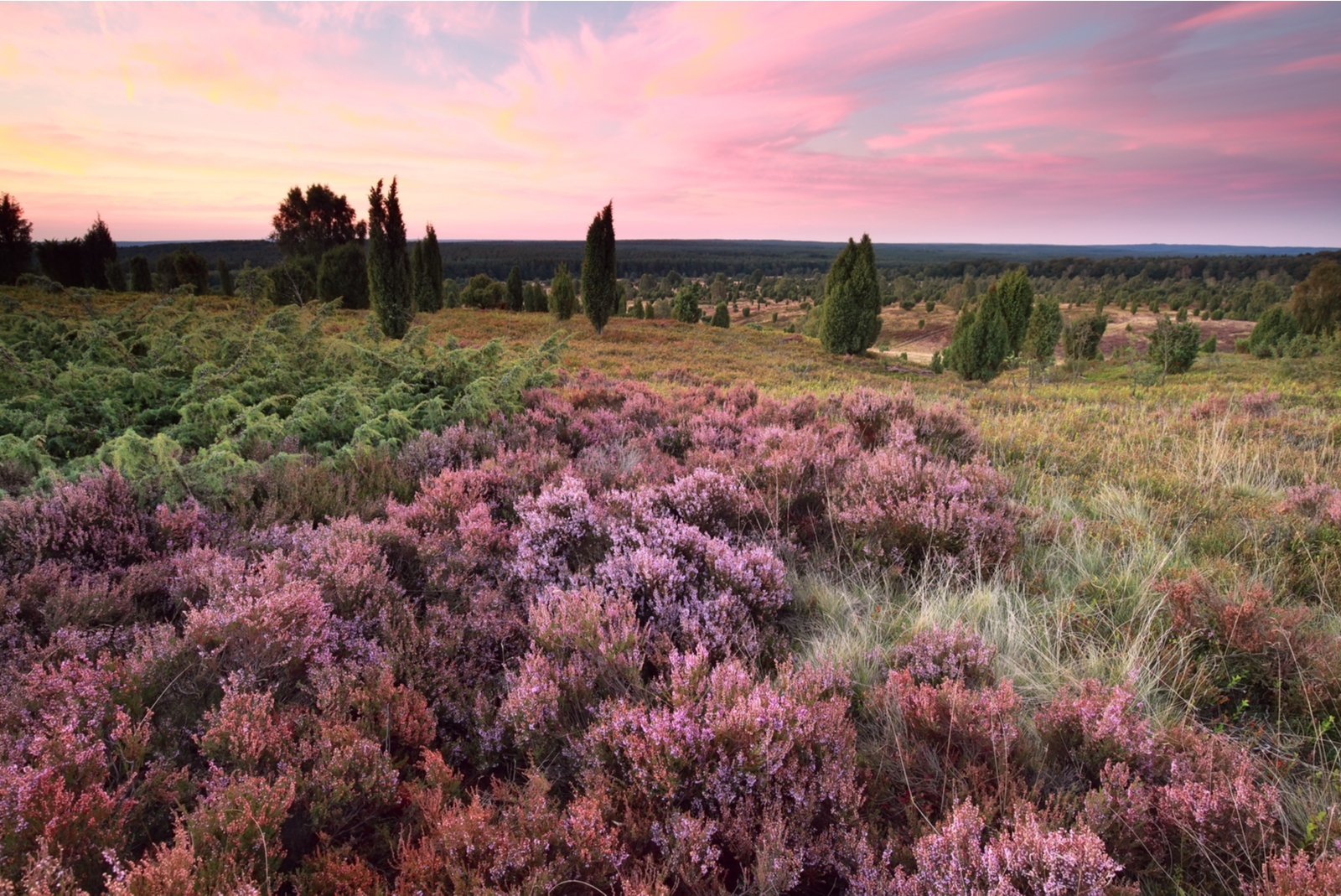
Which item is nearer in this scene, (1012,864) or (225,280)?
(1012,864)

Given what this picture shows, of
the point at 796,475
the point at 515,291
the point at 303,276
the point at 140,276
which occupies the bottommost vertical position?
the point at 796,475

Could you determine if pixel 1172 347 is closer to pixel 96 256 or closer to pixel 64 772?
pixel 64 772

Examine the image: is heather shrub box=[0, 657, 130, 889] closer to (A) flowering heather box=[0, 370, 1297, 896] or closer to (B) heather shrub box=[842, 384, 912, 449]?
(A) flowering heather box=[0, 370, 1297, 896]

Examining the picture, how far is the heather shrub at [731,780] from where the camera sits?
1635 mm

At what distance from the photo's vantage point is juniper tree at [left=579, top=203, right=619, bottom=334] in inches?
1220

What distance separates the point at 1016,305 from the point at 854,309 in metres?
12.5

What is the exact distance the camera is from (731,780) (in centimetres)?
184

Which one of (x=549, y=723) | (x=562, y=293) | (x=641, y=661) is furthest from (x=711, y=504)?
(x=562, y=293)

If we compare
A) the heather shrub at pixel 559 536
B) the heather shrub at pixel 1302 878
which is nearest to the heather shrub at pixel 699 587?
the heather shrub at pixel 559 536

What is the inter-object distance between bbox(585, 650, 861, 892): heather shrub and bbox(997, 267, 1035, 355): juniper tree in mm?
40803

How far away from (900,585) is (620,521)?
1642mm

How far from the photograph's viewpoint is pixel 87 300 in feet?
22.5

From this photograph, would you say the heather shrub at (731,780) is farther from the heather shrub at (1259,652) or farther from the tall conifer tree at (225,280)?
the tall conifer tree at (225,280)

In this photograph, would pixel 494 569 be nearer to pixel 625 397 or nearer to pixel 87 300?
pixel 625 397
